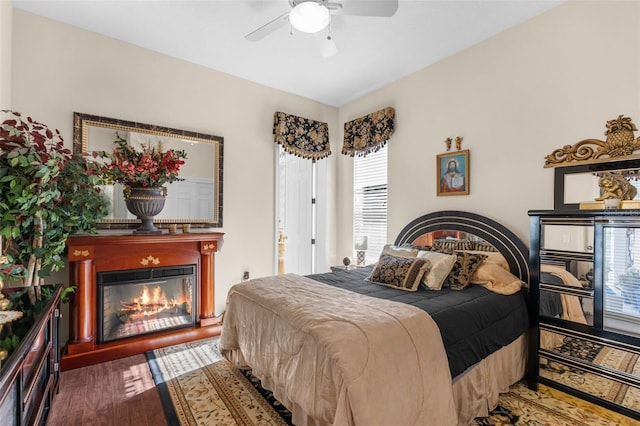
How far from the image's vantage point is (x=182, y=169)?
11.2 ft

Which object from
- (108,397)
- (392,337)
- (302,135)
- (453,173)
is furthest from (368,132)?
(108,397)

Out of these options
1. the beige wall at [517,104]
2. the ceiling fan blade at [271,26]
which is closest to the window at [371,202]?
the beige wall at [517,104]

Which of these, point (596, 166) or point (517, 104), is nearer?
point (596, 166)

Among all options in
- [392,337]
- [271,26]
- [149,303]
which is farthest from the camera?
[149,303]

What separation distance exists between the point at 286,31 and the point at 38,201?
2415 mm

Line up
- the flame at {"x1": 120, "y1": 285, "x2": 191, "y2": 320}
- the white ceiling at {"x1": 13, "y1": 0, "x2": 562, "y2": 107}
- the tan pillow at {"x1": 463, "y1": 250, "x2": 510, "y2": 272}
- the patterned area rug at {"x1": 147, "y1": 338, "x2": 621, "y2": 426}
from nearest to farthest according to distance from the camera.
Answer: the patterned area rug at {"x1": 147, "y1": 338, "x2": 621, "y2": 426} → the white ceiling at {"x1": 13, "y1": 0, "x2": 562, "y2": 107} → the tan pillow at {"x1": 463, "y1": 250, "x2": 510, "y2": 272} → the flame at {"x1": 120, "y1": 285, "x2": 191, "y2": 320}

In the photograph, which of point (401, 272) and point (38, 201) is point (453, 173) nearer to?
point (401, 272)

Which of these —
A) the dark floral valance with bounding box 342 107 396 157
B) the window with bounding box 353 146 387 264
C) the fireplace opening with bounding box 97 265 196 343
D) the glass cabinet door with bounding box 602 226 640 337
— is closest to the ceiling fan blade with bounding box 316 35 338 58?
the dark floral valance with bounding box 342 107 396 157

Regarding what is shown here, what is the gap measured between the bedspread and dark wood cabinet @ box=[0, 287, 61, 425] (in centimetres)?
113

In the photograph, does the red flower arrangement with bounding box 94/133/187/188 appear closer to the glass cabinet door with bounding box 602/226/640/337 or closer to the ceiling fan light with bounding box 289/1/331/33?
the ceiling fan light with bounding box 289/1/331/33

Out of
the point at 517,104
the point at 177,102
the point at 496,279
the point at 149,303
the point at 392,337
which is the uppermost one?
the point at 177,102

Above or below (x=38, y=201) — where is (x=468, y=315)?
below

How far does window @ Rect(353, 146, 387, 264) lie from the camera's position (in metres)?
4.07

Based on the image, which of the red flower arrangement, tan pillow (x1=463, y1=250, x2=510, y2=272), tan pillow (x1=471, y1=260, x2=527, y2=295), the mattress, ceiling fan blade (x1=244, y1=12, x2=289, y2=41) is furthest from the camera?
the red flower arrangement
